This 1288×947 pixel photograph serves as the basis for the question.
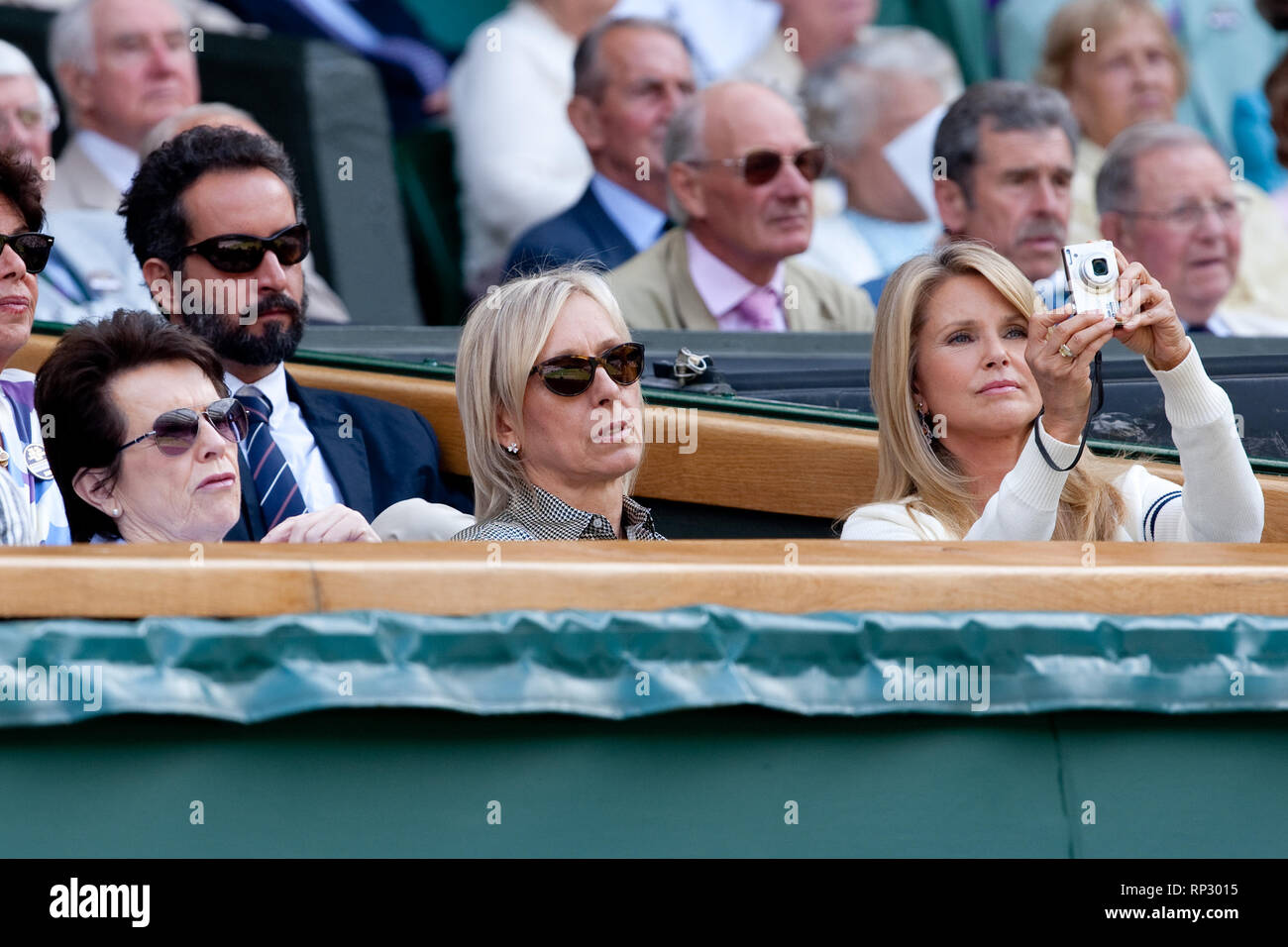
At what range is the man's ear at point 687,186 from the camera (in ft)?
12.0

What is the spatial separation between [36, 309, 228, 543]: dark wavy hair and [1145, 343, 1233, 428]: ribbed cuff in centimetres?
109

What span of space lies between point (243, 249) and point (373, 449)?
0.32 meters

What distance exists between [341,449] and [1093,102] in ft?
9.93

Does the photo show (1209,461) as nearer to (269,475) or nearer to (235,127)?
(269,475)

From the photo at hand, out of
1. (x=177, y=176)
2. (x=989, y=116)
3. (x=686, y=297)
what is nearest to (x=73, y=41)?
(x=686, y=297)

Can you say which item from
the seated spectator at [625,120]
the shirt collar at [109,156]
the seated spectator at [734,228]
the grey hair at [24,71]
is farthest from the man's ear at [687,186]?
the grey hair at [24,71]

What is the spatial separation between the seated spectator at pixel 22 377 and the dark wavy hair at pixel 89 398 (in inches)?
0.9

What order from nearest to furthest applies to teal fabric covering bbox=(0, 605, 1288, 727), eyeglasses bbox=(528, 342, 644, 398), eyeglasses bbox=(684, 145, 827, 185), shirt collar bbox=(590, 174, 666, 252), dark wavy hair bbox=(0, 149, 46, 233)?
teal fabric covering bbox=(0, 605, 1288, 727) → eyeglasses bbox=(528, 342, 644, 398) → dark wavy hair bbox=(0, 149, 46, 233) → eyeglasses bbox=(684, 145, 827, 185) → shirt collar bbox=(590, 174, 666, 252)

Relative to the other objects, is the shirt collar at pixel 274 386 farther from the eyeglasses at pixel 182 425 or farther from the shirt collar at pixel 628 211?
the shirt collar at pixel 628 211

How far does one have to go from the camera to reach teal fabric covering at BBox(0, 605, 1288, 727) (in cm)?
129

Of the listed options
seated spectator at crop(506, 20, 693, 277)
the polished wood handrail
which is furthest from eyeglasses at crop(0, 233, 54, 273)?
seated spectator at crop(506, 20, 693, 277)

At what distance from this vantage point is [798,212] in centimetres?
361

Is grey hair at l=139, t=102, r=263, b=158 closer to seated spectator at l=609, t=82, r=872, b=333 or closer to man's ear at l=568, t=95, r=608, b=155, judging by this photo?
seated spectator at l=609, t=82, r=872, b=333
